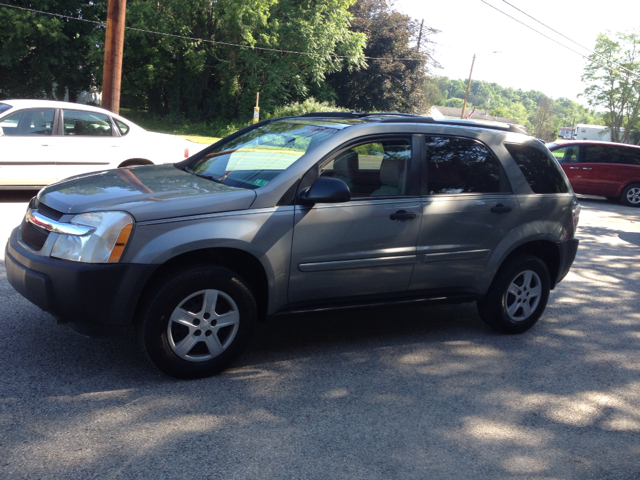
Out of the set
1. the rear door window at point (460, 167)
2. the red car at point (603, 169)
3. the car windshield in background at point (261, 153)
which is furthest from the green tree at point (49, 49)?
the rear door window at point (460, 167)

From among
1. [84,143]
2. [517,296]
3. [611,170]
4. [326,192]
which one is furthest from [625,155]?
[326,192]

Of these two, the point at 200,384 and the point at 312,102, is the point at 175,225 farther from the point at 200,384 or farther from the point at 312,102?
the point at 312,102

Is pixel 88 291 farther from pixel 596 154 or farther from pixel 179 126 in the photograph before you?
pixel 179 126

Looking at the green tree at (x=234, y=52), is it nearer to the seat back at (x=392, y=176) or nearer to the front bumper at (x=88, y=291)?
the seat back at (x=392, y=176)

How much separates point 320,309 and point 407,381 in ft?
2.61

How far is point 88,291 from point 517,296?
3606 millimetres

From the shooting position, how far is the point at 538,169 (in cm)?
541

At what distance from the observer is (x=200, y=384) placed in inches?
155

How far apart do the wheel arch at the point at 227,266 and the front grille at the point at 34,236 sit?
0.71 meters

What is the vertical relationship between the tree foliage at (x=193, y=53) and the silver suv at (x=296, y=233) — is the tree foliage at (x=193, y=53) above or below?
above

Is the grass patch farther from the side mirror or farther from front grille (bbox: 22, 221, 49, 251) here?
the side mirror

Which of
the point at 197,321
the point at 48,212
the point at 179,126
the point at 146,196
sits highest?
the point at 146,196

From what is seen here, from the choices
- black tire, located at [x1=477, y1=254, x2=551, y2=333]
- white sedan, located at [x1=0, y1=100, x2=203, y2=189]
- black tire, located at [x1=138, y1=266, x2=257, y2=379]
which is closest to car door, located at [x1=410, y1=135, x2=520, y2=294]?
black tire, located at [x1=477, y1=254, x2=551, y2=333]

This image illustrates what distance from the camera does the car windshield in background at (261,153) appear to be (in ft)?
14.4
